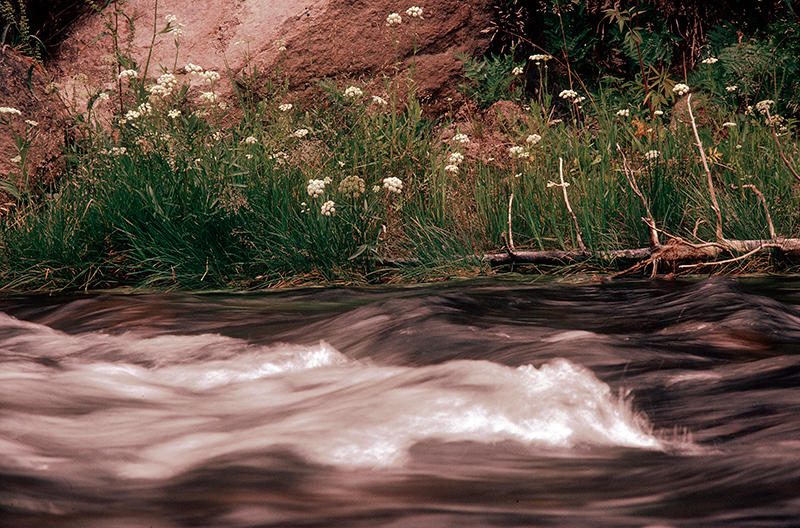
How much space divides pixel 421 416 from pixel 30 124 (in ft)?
15.4

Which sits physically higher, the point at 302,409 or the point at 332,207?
the point at 332,207

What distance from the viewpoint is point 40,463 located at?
1360 mm

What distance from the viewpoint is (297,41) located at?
5793mm

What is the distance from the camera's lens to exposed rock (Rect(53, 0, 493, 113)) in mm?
5793

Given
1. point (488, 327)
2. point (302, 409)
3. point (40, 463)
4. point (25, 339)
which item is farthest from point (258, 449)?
point (25, 339)

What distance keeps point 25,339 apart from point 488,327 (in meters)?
1.97

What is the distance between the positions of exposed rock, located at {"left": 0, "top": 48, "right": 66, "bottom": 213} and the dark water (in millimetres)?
2783

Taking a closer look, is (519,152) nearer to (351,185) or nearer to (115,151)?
Result: (351,185)

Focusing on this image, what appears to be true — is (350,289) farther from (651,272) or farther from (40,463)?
(40,463)

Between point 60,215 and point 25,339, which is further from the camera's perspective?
point 60,215

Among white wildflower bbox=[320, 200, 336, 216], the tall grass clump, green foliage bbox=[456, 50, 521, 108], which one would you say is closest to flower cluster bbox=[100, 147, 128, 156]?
the tall grass clump

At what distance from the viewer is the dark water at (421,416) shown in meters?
1.13

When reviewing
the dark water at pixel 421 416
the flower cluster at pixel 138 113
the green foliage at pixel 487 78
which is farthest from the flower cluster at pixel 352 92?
the dark water at pixel 421 416

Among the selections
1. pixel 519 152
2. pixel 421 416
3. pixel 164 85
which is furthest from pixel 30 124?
pixel 421 416
